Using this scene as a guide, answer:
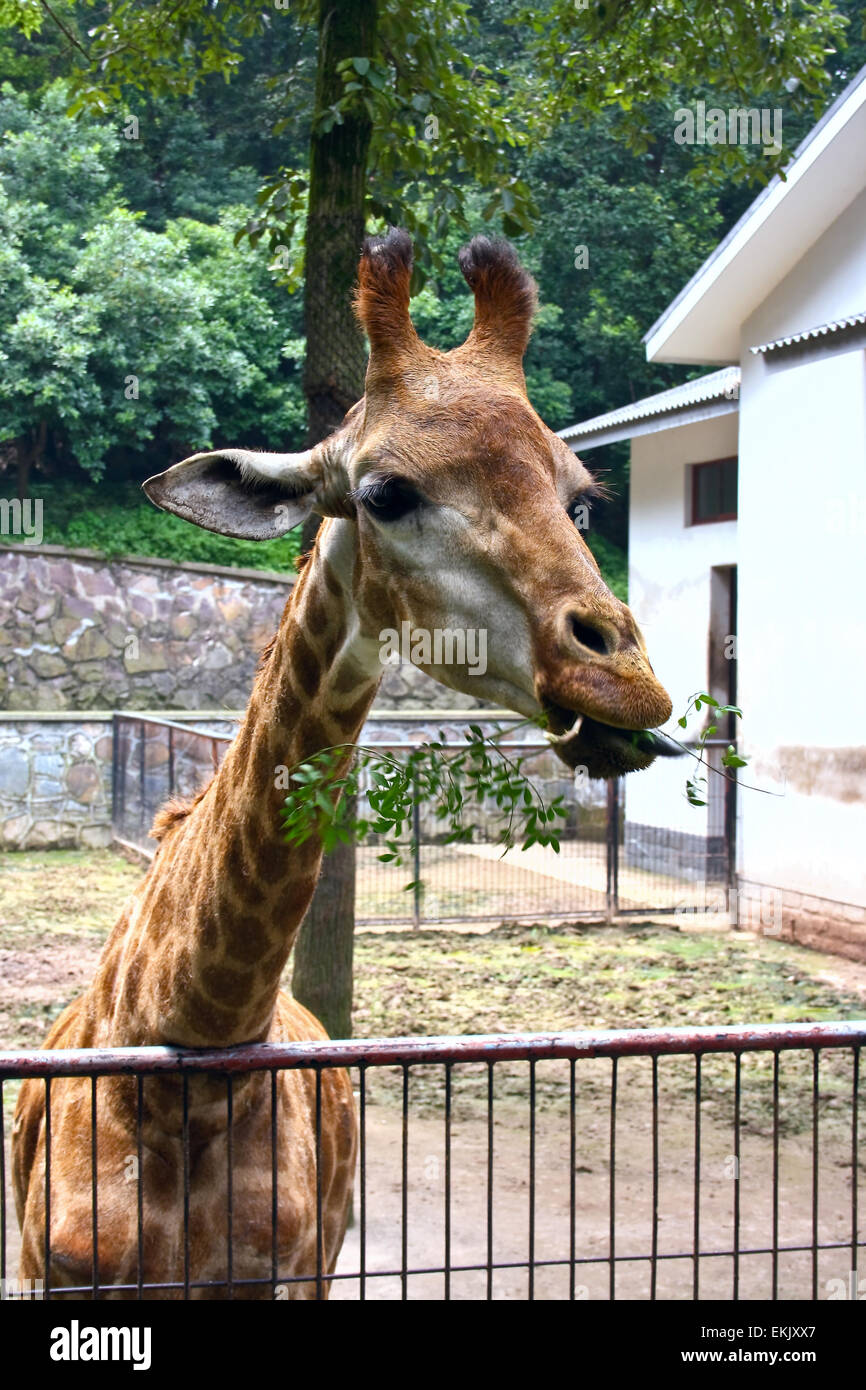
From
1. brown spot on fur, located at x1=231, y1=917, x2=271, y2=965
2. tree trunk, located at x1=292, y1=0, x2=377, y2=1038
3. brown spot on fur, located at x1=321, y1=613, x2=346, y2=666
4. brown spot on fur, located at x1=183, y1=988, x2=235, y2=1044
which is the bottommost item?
brown spot on fur, located at x1=183, y1=988, x2=235, y2=1044

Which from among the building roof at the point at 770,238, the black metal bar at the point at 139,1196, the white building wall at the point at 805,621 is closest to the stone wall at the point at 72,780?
the white building wall at the point at 805,621

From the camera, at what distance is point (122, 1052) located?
2.82 meters

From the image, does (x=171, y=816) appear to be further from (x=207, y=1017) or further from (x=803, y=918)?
(x=803, y=918)

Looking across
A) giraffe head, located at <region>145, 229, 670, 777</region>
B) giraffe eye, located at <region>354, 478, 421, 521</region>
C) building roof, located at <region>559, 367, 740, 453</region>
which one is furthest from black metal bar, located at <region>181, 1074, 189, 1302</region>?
building roof, located at <region>559, 367, 740, 453</region>

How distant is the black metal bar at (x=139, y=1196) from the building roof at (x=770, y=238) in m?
8.03

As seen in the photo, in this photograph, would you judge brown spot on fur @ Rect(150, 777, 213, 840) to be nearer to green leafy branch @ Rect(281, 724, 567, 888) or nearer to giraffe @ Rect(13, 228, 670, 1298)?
giraffe @ Rect(13, 228, 670, 1298)

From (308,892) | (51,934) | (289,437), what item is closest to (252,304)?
(289,437)

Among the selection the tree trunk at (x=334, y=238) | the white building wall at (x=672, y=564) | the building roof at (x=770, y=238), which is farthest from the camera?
the white building wall at (x=672, y=564)

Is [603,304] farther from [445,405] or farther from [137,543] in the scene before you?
[445,405]

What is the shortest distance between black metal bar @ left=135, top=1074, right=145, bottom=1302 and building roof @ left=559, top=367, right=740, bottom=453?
10342 millimetres

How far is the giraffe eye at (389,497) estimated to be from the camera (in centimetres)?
238

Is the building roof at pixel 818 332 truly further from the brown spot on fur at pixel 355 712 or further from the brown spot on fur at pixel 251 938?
the brown spot on fur at pixel 251 938

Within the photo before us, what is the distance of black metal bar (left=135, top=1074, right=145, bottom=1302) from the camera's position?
2859 millimetres

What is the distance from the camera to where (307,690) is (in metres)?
2.77
